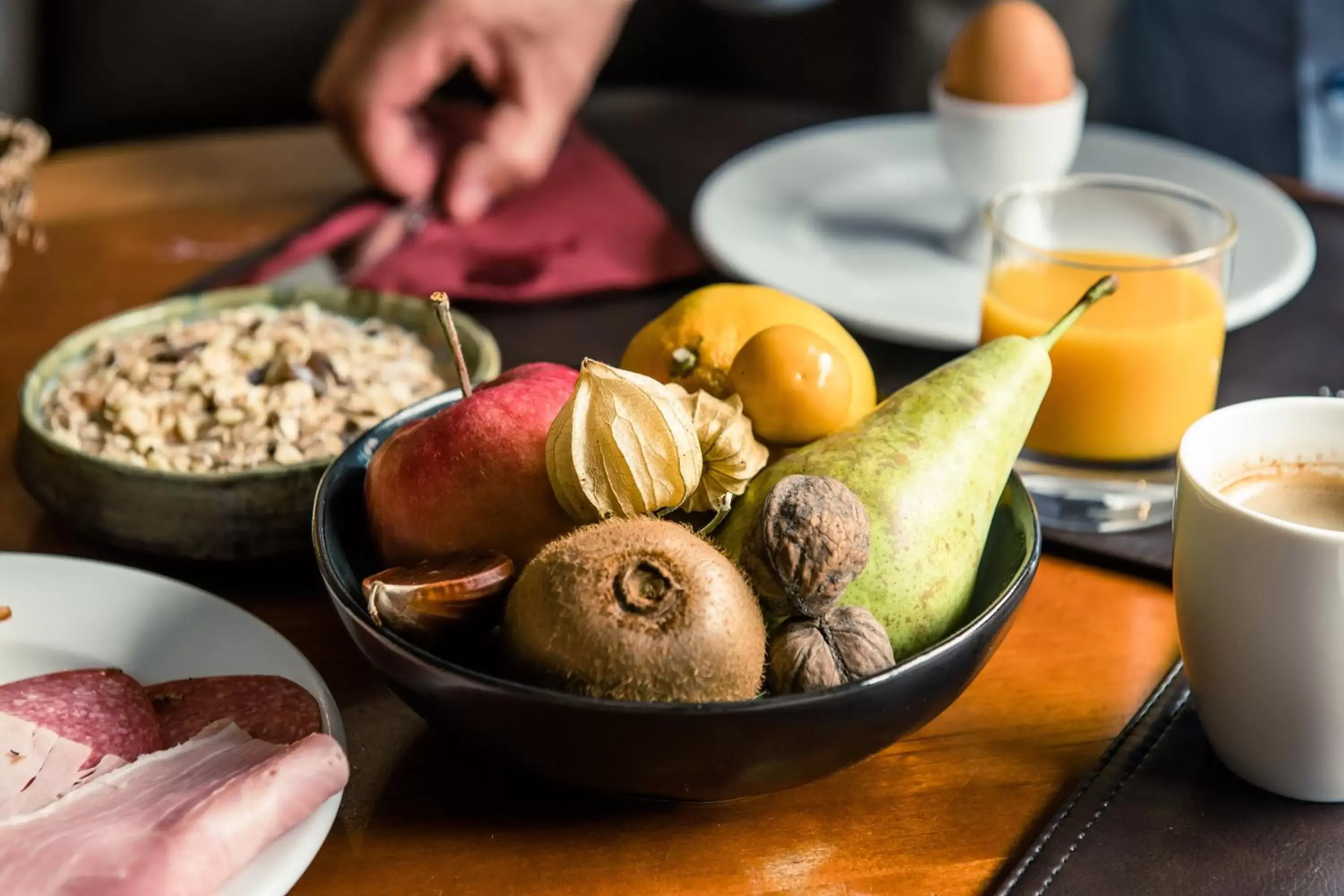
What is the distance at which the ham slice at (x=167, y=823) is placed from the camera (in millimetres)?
436

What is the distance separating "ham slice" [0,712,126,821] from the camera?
489 mm

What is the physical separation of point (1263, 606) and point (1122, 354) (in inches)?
9.4

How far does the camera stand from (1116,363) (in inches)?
28.0

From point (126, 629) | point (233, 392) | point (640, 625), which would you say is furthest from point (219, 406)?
point (640, 625)

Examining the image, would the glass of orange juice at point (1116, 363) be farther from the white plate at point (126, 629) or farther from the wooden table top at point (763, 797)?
the white plate at point (126, 629)

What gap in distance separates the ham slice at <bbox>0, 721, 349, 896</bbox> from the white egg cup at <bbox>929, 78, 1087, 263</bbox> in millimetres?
675

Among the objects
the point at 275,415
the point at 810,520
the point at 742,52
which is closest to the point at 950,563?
the point at 810,520

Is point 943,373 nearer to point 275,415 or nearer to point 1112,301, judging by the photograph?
point 1112,301

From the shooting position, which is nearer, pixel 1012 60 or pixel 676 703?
pixel 676 703

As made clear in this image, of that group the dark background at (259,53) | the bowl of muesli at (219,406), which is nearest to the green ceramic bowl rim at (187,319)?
the bowl of muesli at (219,406)

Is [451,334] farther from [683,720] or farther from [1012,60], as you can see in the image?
[1012,60]

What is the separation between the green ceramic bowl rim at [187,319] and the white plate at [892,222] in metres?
0.23

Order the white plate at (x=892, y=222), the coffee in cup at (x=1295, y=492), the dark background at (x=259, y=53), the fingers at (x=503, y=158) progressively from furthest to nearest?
the dark background at (x=259, y=53) < the fingers at (x=503, y=158) < the white plate at (x=892, y=222) < the coffee in cup at (x=1295, y=492)

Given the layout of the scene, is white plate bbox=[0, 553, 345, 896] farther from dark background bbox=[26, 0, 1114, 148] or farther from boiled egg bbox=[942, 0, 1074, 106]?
dark background bbox=[26, 0, 1114, 148]
